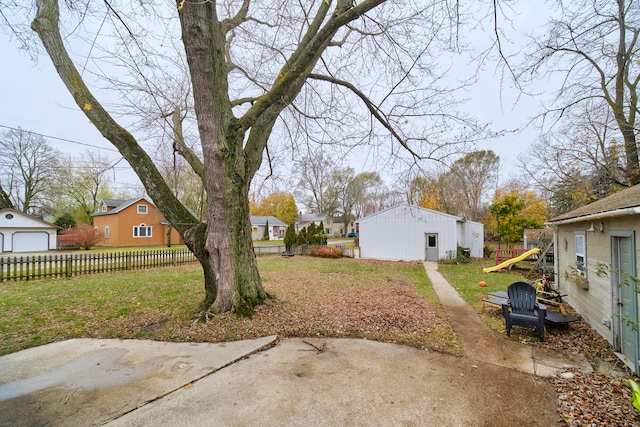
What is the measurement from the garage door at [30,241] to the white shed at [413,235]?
25646 mm

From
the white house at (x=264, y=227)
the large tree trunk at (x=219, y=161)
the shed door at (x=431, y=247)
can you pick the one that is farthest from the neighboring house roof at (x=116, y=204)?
the large tree trunk at (x=219, y=161)

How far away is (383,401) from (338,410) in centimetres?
50

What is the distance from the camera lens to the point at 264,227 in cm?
4122

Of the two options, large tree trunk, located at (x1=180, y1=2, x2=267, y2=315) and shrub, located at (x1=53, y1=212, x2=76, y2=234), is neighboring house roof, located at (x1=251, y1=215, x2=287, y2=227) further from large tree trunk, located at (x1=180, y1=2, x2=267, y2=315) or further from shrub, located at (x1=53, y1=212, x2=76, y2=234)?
large tree trunk, located at (x1=180, y1=2, x2=267, y2=315)

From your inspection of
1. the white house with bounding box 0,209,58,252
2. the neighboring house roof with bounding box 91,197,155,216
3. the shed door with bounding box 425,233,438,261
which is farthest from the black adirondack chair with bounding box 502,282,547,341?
the neighboring house roof with bounding box 91,197,155,216

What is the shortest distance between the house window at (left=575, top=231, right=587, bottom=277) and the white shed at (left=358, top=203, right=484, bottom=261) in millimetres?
9308

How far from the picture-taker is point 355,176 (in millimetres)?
42812

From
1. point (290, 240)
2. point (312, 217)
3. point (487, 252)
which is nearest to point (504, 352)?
point (487, 252)

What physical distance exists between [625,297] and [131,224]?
1332 inches

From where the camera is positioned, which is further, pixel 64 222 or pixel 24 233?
pixel 64 222

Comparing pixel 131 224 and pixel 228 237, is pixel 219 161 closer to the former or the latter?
pixel 228 237

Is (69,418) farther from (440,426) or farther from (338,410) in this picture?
(440,426)

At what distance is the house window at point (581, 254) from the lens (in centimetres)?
615

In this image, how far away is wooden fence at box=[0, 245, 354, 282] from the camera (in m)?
9.70
